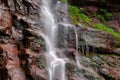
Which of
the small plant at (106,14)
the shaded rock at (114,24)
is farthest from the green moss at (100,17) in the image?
the shaded rock at (114,24)

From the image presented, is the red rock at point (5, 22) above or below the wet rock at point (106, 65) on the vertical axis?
above

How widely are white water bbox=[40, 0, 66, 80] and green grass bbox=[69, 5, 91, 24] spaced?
1.73 m

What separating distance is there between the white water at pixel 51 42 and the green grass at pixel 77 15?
5.69 ft

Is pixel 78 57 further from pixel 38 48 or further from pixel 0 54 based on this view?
pixel 0 54

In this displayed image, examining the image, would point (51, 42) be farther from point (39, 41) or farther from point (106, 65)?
point (106, 65)

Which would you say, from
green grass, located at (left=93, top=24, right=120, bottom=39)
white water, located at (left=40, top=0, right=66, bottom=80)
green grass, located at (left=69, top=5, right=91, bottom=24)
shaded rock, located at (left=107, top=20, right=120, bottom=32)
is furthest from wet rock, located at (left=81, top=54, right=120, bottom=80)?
shaded rock, located at (left=107, top=20, right=120, bottom=32)

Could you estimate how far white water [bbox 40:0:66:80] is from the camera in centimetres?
1206

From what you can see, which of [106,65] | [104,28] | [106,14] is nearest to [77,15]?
[104,28]

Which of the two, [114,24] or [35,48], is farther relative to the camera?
[114,24]

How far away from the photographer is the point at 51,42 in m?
13.3

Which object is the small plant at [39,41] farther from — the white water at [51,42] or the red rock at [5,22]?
the red rock at [5,22]

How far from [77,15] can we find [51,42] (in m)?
3.98

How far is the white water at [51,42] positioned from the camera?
12.1 meters

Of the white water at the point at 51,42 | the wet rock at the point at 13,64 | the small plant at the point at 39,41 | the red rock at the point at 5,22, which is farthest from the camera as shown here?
the small plant at the point at 39,41
